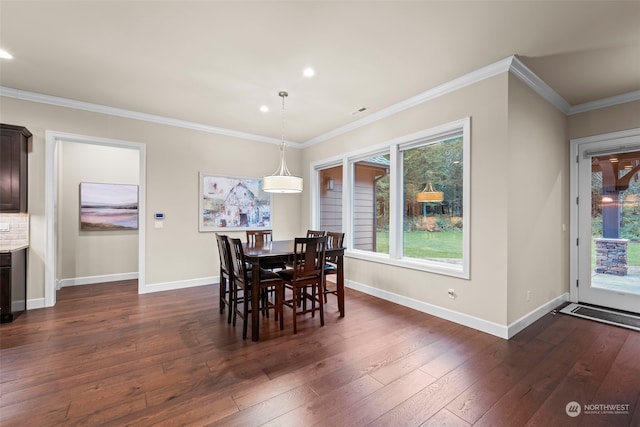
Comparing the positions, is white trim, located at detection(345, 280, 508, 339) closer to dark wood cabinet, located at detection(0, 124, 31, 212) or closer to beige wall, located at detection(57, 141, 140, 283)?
beige wall, located at detection(57, 141, 140, 283)

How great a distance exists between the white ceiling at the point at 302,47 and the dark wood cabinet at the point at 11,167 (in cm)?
60

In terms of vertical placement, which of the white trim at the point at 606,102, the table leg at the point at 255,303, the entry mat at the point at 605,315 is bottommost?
the entry mat at the point at 605,315

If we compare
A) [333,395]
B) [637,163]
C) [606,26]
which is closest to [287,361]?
[333,395]

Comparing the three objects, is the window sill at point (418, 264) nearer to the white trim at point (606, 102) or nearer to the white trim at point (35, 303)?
the white trim at point (606, 102)

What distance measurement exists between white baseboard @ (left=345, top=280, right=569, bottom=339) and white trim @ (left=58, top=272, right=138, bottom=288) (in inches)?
181

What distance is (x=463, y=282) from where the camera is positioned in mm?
3178

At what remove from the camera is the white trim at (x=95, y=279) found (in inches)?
191

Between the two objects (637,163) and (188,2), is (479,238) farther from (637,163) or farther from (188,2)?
(188,2)

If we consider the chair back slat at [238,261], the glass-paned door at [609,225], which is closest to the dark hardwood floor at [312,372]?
the chair back slat at [238,261]

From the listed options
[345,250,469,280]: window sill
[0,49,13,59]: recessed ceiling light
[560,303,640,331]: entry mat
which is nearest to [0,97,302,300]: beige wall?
[0,49,13,59]: recessed ceiling light

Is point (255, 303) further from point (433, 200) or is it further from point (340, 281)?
point (433, 200)

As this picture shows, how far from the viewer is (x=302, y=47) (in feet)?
8.53

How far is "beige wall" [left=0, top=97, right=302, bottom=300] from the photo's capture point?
146 inches

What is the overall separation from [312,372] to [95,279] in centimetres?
494
